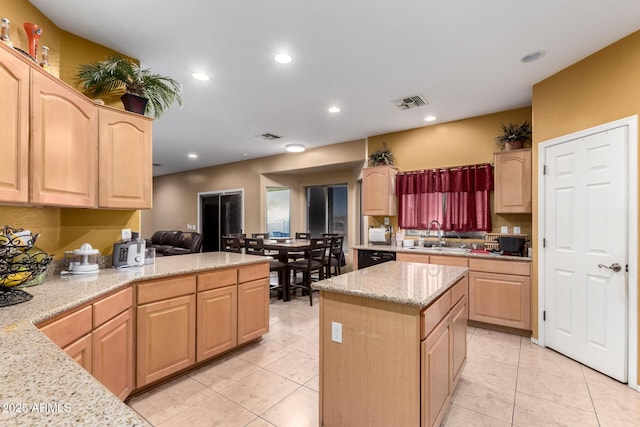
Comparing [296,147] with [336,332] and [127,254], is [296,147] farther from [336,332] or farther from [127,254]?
[336,332]

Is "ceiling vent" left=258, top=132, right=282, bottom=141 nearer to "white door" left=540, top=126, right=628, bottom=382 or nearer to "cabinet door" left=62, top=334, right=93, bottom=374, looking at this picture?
"white door" left=540, top=126, right=628, bottom=382

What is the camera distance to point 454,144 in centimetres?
449

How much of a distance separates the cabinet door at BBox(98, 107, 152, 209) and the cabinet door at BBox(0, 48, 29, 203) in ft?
2.01

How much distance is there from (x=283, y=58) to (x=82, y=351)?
105 inches

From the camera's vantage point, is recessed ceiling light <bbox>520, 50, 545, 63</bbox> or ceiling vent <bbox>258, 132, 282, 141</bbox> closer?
recessed ceiling light <bbox>520, 50, 545, 63</bbox>

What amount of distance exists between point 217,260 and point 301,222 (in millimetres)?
4675

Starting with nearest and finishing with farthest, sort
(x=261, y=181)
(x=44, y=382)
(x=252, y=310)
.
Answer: (x=44, y=382) → (x=252, y=310) → (x=261, y=181)

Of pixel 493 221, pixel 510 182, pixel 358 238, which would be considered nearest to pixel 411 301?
pixel 510 182

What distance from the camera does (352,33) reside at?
7.98 ft

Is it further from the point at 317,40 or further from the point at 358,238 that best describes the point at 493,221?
the point at 317,40

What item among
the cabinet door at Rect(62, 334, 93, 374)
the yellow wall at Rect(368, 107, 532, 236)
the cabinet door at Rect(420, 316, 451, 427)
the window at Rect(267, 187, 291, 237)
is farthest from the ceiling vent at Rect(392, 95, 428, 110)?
the window at Rect(267, 187, 291, 237)

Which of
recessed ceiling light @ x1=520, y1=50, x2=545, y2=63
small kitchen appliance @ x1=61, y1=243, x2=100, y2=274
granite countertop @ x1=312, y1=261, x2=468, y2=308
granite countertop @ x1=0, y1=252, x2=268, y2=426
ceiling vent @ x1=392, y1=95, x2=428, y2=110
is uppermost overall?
recessed ceiling light @ x1=520, y1=50, x2=545, y2=63

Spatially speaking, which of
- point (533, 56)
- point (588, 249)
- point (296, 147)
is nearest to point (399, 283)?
point (588, 249)

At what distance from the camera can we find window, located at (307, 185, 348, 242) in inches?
277
